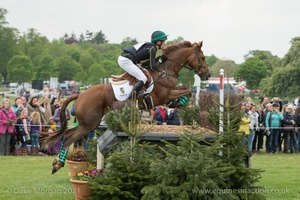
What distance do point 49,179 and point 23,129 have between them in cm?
566

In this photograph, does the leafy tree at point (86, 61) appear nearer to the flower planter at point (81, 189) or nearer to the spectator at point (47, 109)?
the spectator at point (47, 109)

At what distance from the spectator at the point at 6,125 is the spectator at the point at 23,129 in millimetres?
195

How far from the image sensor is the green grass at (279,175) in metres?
9.55

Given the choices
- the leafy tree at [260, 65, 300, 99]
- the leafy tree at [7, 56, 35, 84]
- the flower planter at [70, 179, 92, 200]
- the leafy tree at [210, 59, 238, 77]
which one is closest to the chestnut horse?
the leafy tree at [210, 59, 238, 77]

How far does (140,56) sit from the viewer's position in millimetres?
10375

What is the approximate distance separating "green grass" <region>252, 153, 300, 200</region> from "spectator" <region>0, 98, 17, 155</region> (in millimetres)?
6659

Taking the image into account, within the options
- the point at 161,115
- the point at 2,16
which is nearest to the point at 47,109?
the point at 161,115

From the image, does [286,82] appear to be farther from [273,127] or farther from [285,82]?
[273,127]

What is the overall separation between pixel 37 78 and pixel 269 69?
3104 centimetres

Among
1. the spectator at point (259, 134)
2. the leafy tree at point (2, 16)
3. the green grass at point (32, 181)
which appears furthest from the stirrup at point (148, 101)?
the leafy tree at point (2, 16)

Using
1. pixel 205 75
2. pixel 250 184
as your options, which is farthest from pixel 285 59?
pixel 250 184

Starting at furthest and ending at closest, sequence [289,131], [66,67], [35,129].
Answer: [66,67] → [289,131] → [35,129]

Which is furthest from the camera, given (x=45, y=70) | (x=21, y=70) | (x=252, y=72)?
(x=45, y=70)

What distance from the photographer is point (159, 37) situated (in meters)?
10.4
